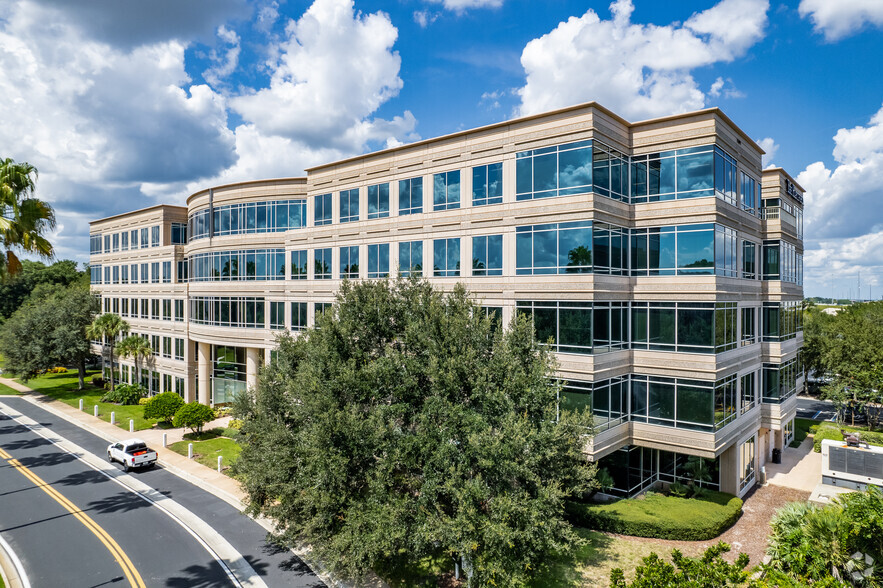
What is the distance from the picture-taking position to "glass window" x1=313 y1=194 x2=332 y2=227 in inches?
1234

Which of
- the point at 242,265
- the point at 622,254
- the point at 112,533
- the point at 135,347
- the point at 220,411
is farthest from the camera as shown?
the point at 135,347

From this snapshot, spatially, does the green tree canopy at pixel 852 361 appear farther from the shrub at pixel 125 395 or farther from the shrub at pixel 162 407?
the shrub at pixel 125 395

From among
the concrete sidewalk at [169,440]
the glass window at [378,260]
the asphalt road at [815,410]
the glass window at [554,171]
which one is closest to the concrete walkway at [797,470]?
the asphalt road at [815,410]

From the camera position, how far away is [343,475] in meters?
14.0

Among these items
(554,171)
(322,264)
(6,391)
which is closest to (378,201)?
(322,264)

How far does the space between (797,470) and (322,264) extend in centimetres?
3065

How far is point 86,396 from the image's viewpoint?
1795 inches

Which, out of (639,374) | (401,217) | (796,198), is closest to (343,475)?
(639,374)

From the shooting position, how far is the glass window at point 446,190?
2495cm

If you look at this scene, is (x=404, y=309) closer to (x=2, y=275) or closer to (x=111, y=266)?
(x=2, y=275)

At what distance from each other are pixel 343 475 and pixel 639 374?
14.4 m

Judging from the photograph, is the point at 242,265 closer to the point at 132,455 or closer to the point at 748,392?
the point at 132,455

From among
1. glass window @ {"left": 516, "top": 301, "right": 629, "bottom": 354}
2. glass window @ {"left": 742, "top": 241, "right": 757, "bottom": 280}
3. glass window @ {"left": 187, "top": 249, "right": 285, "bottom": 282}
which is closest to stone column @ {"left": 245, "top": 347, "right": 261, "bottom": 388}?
glass window @ {"left": 187, "top": 249, "right": 285, "bottom": 282}

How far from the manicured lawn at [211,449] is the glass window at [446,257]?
611 inches
